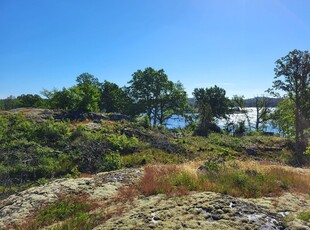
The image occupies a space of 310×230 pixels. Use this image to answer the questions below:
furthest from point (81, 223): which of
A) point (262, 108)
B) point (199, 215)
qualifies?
point (262, 108)

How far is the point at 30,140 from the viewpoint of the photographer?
21.8 meters

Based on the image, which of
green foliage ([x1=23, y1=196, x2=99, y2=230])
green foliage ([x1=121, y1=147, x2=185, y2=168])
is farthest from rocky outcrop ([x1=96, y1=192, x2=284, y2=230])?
green foliage ([x1=121, y1=147, x2=185, y2=168])

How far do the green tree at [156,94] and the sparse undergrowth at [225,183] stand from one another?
47.3 metres

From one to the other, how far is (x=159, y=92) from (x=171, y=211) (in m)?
51.2

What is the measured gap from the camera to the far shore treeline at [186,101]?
102 feet

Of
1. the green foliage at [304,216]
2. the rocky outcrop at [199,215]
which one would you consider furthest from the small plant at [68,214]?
the green foliage at [304,216]

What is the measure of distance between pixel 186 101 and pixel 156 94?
7.05 metres

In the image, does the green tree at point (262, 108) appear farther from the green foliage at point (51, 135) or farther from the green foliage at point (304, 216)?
the green foliage at point (304, 216)

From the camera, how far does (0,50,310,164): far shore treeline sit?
3101 cm

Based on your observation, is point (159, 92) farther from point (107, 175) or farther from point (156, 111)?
point (107, 175)

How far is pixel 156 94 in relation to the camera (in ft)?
186

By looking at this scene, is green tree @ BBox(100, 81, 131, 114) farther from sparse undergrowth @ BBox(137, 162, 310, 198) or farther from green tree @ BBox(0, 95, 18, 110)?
sparse undergrowth @ BBox(137, 162, 310, 198)

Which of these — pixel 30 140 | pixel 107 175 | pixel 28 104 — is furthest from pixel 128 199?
pixel 28 104

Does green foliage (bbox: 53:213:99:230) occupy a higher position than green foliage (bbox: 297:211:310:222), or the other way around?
green foliage (bbox: 297:211:310:222)
